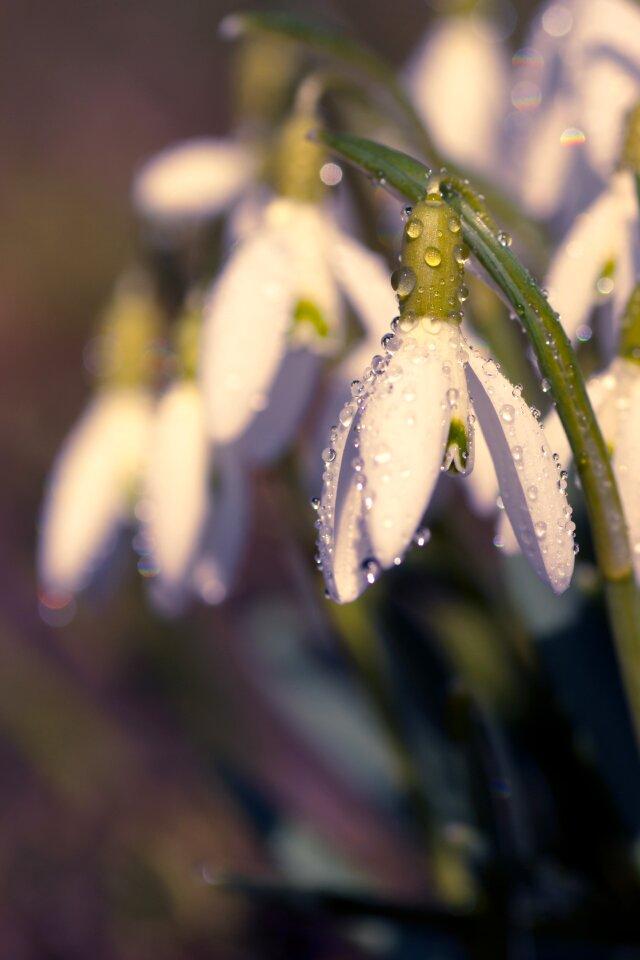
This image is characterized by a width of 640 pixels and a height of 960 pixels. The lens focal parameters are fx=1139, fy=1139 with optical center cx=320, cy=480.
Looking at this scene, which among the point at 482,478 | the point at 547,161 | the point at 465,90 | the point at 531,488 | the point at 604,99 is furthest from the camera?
the point at 465,90

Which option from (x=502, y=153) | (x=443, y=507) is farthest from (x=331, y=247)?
(x=502, y=153)

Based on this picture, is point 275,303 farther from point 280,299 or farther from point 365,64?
point 365,64

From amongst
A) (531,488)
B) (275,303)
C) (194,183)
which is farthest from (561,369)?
(194,183)

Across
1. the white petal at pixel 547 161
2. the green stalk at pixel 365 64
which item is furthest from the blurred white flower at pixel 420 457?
the white petal at pixel 547 161

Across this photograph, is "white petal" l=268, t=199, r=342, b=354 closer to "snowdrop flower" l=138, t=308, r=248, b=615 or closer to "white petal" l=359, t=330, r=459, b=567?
"snowdrop flower" l=138, t=308, r=248, b=615

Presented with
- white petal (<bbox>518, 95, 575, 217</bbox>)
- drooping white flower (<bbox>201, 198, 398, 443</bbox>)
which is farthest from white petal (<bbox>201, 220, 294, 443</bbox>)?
white petal (<bbox>518, 95, 575, 217</bbox>)

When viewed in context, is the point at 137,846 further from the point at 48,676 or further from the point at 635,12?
the point at 635,12

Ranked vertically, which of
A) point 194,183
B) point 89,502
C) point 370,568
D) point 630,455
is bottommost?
point 370,568
